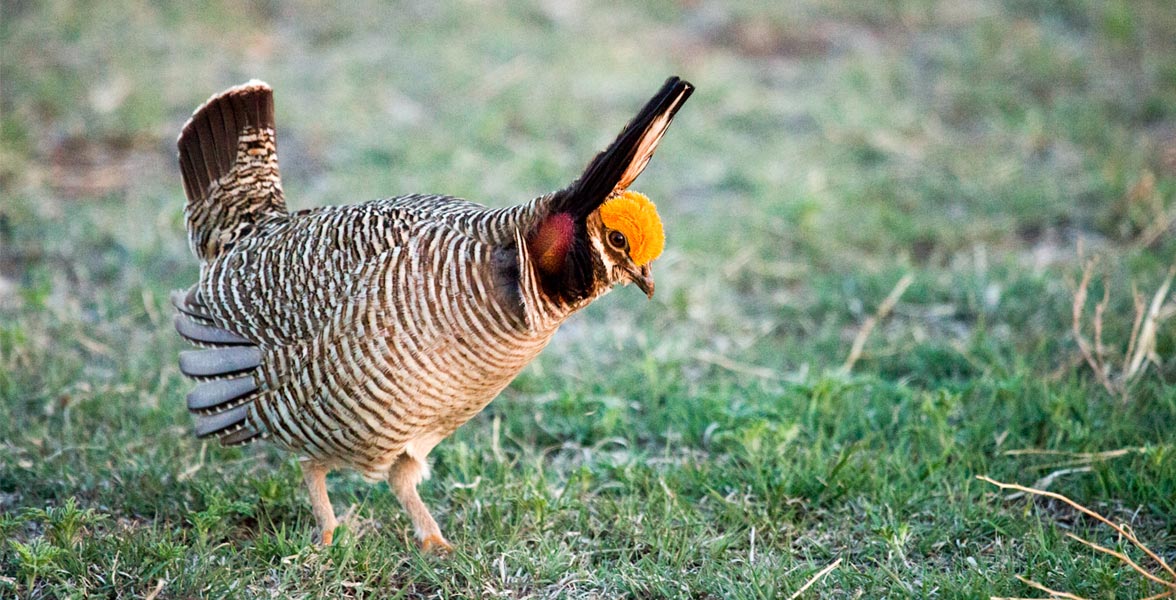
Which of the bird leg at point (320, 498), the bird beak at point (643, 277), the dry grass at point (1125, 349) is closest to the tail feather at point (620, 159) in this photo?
the bird beak at point (643, 277)

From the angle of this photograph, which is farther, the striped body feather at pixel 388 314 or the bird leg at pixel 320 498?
the bird leg at pixel 320 498

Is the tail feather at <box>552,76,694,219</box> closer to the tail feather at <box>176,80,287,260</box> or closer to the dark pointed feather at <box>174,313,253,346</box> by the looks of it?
the dark pointed feather at <box>174,313,253,346</box>

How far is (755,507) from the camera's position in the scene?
351cm

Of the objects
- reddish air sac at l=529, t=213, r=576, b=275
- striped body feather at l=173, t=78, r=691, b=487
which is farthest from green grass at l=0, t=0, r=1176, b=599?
reddish air sac at l=529, t=213, r=576, b=275

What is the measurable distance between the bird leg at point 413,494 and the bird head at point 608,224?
806mm

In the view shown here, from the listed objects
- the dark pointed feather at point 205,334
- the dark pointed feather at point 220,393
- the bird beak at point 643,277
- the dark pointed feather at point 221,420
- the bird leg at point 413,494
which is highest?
the dark pointed feather at point 205,334

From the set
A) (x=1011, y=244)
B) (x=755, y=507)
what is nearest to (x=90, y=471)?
(x=755, y=507)

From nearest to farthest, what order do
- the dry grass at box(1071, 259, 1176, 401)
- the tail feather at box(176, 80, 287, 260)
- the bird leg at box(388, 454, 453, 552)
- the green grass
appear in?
1. the green grass
2. the bird leg at box(388, 454, 453, 552)
3. the tail feather at box(176, 80, 287, 260)
4. the dry grass at box(1071, 259, 1176, 401)

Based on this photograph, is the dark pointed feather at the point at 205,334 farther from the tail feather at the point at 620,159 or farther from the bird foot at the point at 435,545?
the tail feather at the point at 620,159

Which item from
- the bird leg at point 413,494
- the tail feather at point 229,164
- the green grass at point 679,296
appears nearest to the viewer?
the green grass at point 679,296

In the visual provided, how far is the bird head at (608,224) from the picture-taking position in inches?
116

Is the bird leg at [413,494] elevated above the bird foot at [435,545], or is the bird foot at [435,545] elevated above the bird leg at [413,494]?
the bird leg at [413,494]

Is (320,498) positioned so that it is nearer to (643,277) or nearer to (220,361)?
(220,361)

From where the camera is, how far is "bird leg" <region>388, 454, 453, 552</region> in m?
3.39
